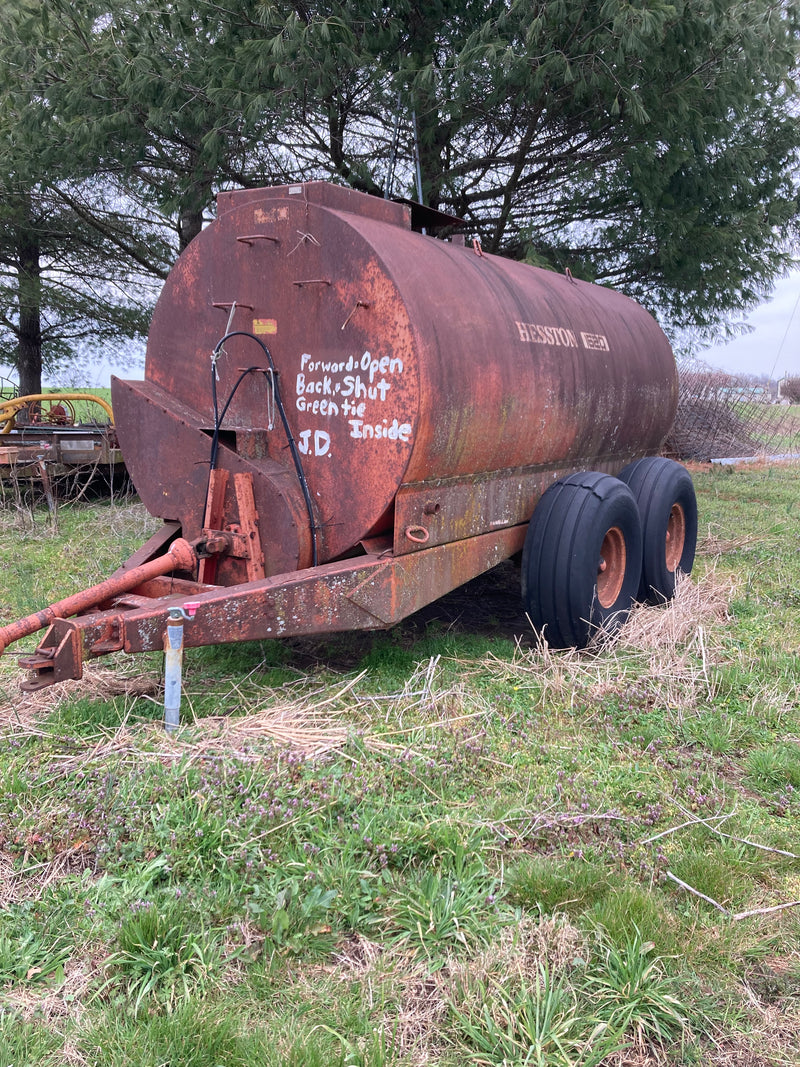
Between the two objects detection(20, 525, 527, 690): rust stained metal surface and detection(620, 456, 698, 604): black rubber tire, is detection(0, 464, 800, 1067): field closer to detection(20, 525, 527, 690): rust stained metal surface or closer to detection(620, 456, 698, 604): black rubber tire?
detection(20, 525, 527, 690): rust stained metal surface

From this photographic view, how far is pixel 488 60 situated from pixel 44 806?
6.84 m

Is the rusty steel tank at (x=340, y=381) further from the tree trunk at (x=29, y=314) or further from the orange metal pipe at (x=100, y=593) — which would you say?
the tree trunk at (x=29, y=314)

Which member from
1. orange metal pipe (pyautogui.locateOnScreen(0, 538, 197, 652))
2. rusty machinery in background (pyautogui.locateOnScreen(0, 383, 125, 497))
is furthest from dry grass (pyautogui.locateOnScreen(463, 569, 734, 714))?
rusty machinery in background (pyautogui.locateOnScreen(0, 383, 125, 497))

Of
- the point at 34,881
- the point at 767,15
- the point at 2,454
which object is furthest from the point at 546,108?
the point at 34,881

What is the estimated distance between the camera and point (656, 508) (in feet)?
20.3

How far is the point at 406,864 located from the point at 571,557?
2.43 meters

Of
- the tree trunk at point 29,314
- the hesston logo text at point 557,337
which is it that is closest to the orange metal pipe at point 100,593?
the hesston logo text at point 557,337

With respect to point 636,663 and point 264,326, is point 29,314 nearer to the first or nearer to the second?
point 264,326

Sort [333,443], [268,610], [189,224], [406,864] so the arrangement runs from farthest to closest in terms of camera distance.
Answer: [189,224] < [333,443] < [268,610] < [406,864]

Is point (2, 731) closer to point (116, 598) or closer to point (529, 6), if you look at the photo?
point (116, 598)

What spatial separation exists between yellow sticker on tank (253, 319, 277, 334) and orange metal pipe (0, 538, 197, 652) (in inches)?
44.8

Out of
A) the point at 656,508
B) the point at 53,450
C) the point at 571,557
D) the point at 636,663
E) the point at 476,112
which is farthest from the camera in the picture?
the point at 53,450

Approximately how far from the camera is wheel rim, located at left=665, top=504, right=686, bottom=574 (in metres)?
6.72

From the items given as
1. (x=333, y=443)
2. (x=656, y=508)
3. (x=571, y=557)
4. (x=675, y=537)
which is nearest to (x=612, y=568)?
(x=571, y=557)
